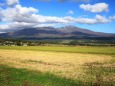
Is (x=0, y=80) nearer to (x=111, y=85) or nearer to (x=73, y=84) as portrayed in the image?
(x=73, y=84)

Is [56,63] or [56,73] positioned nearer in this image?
[56,73]

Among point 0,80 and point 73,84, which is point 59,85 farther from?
point 0,80

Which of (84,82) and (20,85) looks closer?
(20,85)

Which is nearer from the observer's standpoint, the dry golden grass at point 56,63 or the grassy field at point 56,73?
the grassy field at point 56,73

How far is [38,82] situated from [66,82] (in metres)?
2.74

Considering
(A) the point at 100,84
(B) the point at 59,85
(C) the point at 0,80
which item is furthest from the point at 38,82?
(A) the point at 100,84

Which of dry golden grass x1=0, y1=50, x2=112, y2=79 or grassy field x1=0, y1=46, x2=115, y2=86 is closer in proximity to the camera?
grassy field x1=0, y1=46, x2=115, y2=86

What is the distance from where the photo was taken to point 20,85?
63.4ft

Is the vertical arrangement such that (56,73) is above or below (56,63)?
above

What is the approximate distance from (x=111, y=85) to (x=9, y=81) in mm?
9941

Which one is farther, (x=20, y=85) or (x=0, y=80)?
(x=0, y=80)

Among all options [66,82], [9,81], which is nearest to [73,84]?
[66,82]

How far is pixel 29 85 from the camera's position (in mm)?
18938

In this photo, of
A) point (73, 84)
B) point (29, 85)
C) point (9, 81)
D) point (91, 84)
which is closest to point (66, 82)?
point (73, 84)
